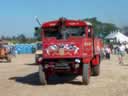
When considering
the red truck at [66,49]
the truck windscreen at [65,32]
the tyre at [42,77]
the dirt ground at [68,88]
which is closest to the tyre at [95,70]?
the dirt ground at [68,88]

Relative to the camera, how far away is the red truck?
2028 cm

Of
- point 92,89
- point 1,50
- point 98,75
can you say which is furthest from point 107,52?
point 92,89

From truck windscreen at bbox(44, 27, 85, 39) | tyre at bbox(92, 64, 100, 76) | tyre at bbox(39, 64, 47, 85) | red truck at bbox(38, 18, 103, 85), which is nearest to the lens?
red truck at bbox(38, 18, 103, 85)

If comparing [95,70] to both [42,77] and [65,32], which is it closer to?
[65,32]

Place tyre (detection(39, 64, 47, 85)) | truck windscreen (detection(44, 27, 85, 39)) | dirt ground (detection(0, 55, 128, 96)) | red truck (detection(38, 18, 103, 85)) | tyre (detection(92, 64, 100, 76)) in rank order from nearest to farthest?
dirt ground (detection(0, 55, 128, 96))
red truck (detection(38, 18, 103, 85))
tyre (detection(39, 64, 47, 85))
truck windscreen (detection(44, 27, 85, 39))
tyre (detection(92, 64, 100, 76))

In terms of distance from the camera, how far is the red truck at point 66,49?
66.5 ft

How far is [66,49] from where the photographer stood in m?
20.3

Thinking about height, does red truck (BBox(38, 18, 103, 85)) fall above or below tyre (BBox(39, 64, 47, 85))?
above

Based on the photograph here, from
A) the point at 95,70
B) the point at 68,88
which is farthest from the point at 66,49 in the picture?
the point at 95,70

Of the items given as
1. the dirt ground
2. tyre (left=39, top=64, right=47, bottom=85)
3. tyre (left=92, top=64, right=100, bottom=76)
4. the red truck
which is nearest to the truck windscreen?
the red truck

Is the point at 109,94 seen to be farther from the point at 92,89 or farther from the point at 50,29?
the point at 50,29

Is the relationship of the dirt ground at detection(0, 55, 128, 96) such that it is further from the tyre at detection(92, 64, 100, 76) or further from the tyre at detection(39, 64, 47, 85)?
the tyre at detection(92, 64, 100, 76)

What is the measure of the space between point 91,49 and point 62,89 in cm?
391

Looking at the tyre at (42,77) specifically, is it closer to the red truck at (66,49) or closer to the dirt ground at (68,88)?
the red truck at (66,49)
